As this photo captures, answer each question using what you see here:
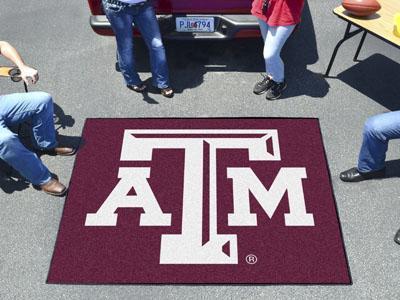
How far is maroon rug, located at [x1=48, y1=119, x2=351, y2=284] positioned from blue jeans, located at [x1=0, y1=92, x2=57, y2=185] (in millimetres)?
348

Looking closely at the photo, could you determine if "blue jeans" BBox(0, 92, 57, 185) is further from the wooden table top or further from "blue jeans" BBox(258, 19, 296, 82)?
the wooden table top

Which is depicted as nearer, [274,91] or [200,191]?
[200,191]

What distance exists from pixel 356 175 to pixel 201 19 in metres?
1.94

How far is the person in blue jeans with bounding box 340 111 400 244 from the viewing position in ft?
10.4

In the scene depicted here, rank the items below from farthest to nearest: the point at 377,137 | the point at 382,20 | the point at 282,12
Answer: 1. the point at 382,20
2. the point at 282,12
3. the point at 377,137

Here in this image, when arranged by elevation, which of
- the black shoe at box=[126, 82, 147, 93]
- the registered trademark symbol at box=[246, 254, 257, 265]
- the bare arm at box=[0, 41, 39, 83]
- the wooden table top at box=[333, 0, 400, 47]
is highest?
the wooden table top at box=[333, 0, 400, 47]

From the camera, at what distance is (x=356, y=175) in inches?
140

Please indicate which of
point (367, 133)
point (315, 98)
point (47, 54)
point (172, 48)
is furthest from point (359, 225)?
point (47, 54)

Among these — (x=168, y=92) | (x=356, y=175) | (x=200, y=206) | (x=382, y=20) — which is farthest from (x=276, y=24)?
(x=200, y=206)

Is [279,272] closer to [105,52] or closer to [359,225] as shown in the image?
[359,225]

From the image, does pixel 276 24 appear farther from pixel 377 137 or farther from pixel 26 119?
pixel 26 119

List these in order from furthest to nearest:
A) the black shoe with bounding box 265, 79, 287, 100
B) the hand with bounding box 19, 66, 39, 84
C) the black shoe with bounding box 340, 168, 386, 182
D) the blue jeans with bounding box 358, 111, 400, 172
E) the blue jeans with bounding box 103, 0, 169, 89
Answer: the black shoe with bounding box 265, 79, 287, 100 → the blue jeans with bounding box 103, 0, 169, 89 → the black shoe with bounding box 340, 168, 386, 182 → the hand with bounding box 19, 66, 39, 84 → the blue jeans with bounding box 358, 111, 400, 172

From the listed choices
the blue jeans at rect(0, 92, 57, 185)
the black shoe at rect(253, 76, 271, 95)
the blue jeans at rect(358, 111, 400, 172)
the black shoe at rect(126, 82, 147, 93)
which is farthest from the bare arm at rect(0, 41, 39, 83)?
the blue jeans at rect(358, 111, 400, 172)

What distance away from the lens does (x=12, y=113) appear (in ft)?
11.1
